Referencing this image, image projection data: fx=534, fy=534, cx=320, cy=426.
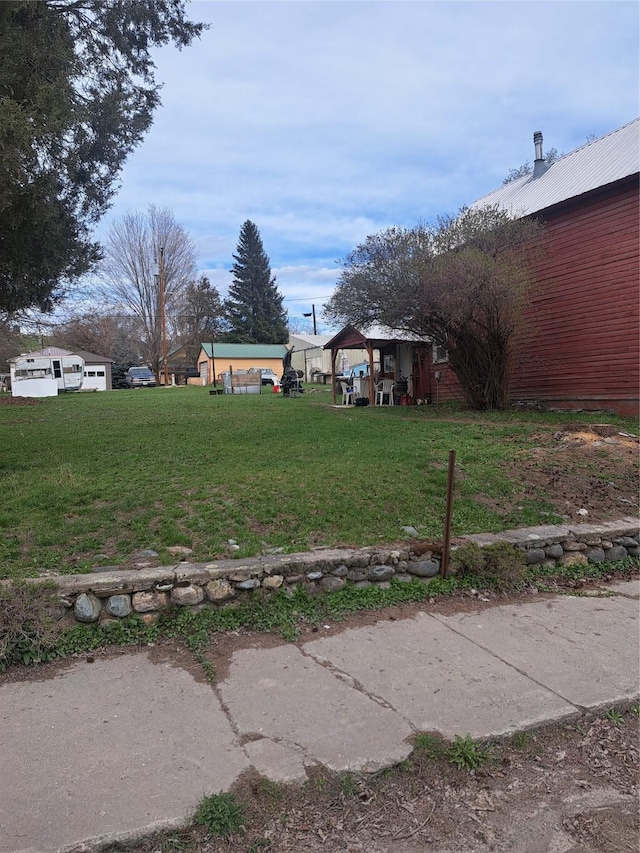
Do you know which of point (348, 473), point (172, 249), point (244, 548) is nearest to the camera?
point (244, 548)

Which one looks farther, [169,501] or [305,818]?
[169,501]

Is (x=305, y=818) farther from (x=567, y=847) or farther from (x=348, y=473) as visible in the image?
(x=348, y=473)

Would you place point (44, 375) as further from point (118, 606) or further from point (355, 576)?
point (355, 576)

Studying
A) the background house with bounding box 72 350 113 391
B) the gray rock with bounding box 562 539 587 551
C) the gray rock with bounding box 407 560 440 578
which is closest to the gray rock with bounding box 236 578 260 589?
the gray rock with bounding box 407 560 440 578

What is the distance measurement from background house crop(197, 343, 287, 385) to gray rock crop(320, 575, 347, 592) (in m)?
34.9

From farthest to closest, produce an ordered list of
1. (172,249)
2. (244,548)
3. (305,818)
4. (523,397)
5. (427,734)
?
(172,249)
(523,397)
(244,548)
(427,734)
(305,818)

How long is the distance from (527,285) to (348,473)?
8.60 meters

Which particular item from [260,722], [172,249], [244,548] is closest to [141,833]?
[260,722]

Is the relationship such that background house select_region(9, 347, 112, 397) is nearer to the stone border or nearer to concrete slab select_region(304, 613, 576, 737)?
the stone border

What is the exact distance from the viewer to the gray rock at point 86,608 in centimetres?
331

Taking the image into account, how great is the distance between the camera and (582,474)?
262 inches

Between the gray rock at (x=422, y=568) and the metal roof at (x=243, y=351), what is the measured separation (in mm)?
36477

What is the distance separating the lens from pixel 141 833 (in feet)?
6.17

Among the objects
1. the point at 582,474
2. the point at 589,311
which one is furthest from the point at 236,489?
the point at 589,311
